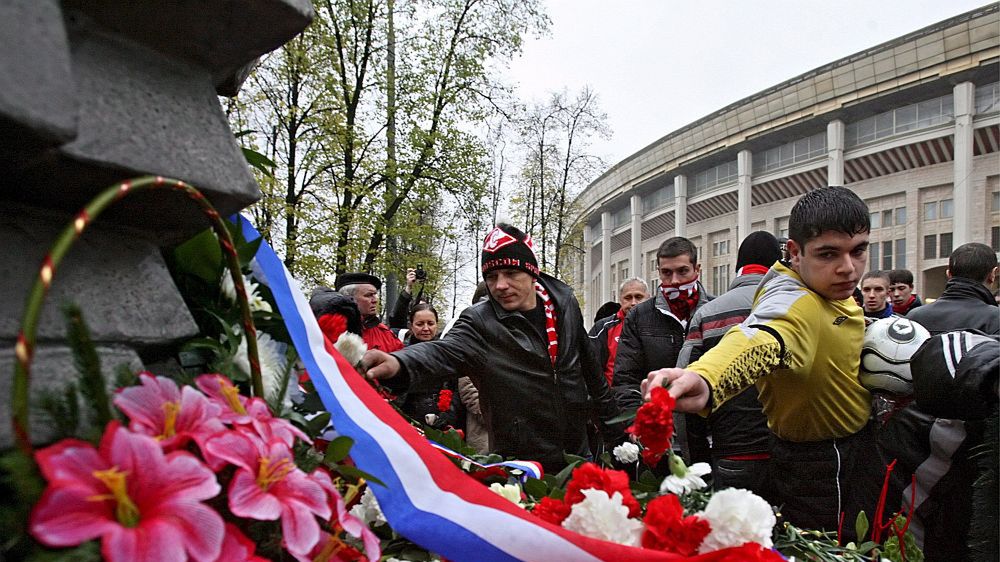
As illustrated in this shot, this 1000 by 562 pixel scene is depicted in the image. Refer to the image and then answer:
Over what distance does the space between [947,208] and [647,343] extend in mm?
Answer: 33520

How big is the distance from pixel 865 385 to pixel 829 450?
12.2 inches

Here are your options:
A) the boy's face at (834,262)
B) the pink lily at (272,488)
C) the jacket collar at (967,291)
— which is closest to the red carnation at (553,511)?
the pink lily at (272,488)

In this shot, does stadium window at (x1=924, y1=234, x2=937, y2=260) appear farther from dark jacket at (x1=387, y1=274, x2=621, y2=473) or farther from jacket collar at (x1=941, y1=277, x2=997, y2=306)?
dark jacket at (x1=387, y1=274, x2=621, y2=473)

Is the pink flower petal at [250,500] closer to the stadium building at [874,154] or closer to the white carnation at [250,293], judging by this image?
the white carnation at [250,293]

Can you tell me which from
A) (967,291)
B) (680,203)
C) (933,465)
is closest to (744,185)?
(680,203)

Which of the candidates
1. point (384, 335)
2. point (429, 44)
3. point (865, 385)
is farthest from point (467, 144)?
point (865, 385)

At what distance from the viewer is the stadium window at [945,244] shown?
31159 mm

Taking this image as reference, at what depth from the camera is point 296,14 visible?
1023 mm

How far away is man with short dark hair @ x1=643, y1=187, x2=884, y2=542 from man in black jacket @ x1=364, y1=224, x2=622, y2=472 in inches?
42.9

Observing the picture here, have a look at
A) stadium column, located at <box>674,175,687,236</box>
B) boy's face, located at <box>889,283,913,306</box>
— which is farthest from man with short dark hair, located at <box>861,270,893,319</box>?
stadium column, located at <box>674,175,687,236</box>

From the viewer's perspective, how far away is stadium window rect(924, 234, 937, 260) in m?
31.9

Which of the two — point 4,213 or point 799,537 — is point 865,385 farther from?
point 4,213

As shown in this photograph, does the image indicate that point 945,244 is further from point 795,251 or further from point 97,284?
point 97,284

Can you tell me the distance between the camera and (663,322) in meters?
4.79
